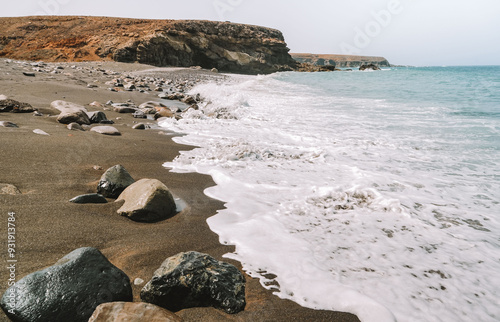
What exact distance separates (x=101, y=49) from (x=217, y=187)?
30.2 metres

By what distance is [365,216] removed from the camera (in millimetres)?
2309

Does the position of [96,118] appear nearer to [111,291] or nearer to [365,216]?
[111,291]

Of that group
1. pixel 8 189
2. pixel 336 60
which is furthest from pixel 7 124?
pixel 336 60

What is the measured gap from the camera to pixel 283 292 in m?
1.48

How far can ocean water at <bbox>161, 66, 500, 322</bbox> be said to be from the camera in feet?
4.93

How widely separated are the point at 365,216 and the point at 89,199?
224 centimetres

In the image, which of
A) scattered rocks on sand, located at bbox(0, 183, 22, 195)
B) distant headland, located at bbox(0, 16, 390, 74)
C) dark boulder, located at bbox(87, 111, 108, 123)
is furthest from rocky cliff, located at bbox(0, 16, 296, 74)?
scattered rocks on sand, located at bbox(0, 183, 22, 195)

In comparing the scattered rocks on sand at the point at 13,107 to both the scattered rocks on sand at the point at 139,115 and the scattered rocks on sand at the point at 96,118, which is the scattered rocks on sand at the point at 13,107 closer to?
the scattered rocks on sand at the point at 96,118

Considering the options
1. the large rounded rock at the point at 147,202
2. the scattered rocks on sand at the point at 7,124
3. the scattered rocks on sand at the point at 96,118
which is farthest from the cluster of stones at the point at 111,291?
the scattered rocks on sand at the point at 96,118

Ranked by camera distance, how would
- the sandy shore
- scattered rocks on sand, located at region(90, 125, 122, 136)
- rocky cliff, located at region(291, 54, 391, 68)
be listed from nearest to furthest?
the sandy shore → scattered rocks on sand, located at region(90, 125, 122, 136) → rocky cliff, located at region(291, 54, 391, 68)

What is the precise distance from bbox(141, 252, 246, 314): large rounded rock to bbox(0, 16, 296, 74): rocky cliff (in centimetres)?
3003

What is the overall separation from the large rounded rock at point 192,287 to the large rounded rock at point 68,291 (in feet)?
0.50

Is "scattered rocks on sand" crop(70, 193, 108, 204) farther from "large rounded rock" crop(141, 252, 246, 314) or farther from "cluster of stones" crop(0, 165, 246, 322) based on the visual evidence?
"large rounded rock" crop(141, 252, 246, 314)

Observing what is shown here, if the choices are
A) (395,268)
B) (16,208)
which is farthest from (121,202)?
(395,268)
